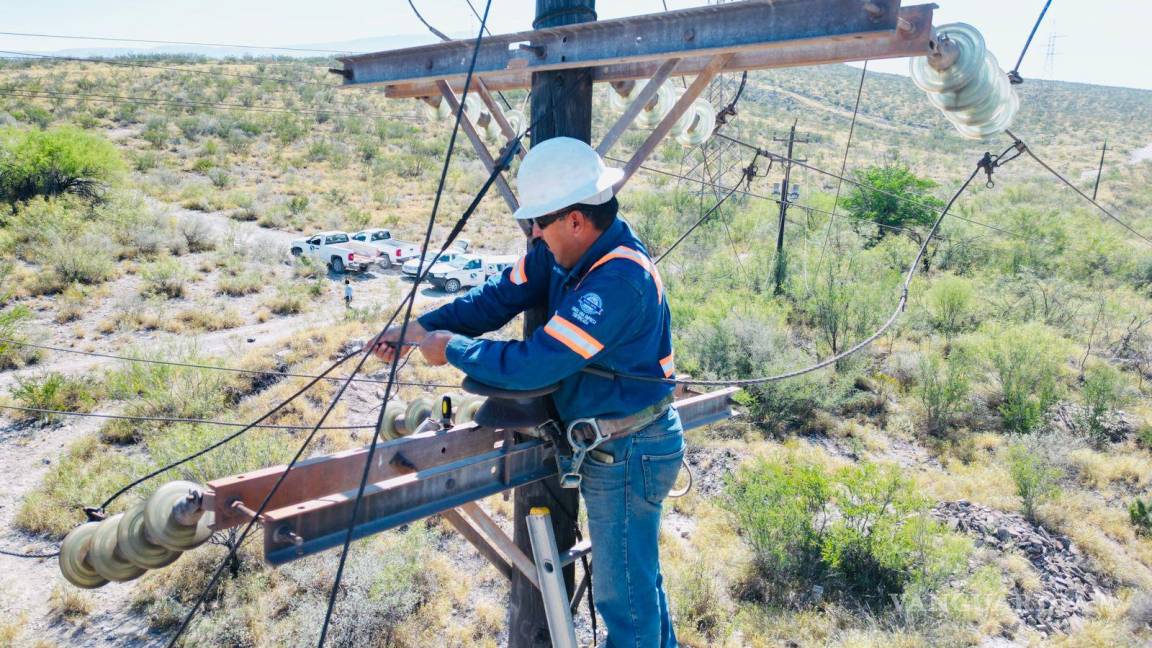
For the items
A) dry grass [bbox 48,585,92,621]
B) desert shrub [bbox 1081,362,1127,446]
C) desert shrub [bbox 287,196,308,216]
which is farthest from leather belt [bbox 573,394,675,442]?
desert shrub [bbox 287,196,308,216]

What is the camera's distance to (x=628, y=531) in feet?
9.18

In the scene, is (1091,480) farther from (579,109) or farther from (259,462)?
(259,462)

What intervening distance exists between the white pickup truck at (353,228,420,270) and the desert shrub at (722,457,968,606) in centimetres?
1651

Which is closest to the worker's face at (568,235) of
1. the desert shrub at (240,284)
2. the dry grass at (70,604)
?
the dry grass at (70,604)

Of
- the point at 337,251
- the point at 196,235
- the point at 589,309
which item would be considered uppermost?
the point at 589,309

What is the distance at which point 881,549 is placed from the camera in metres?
6.68

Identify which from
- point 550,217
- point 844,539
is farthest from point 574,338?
point 844,539

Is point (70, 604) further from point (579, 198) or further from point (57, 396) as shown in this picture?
point (579, 198)

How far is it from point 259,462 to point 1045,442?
1009cm

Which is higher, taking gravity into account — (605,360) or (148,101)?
(148,101)

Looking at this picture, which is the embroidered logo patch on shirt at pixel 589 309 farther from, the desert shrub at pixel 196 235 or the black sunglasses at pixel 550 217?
the desert shrub at pixel 196 235

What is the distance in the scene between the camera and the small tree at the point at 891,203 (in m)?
21.1

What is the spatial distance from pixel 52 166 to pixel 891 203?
2613 centimetres

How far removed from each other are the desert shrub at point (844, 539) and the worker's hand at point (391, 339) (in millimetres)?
4984
